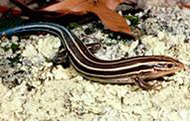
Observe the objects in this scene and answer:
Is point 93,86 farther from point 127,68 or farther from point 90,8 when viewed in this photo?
point 90,8

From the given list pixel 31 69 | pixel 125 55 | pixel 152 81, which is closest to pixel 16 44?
pixel 31 69

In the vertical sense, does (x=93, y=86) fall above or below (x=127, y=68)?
below

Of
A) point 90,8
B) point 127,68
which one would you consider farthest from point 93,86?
point 90,8

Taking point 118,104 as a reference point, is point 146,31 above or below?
above

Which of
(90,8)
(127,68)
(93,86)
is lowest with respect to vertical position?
(93,86)

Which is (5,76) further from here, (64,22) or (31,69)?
(64,22)

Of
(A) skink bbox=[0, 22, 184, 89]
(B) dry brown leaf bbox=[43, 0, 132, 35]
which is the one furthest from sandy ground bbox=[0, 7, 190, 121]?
(B) dry brown leaf bbox=[43, 0, 132, 35]

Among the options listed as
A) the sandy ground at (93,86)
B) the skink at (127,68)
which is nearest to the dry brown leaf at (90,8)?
the sandy ground at (93,86)

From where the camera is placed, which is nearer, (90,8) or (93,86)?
(93,86)

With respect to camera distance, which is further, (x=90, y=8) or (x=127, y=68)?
(x=90, y=8)
